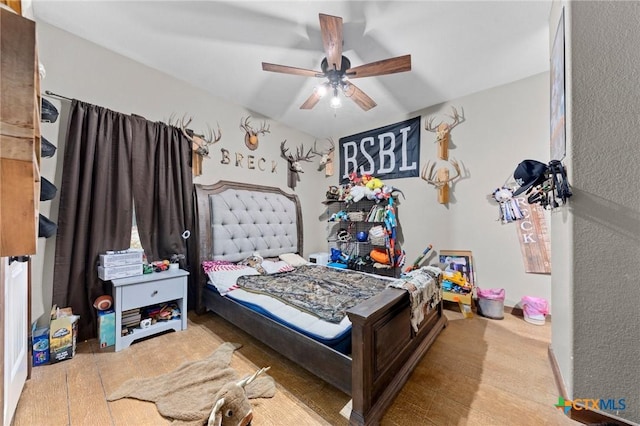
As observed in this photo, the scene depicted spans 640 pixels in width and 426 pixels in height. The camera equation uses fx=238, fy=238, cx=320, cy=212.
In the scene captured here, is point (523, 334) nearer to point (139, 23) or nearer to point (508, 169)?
point (508, 169)

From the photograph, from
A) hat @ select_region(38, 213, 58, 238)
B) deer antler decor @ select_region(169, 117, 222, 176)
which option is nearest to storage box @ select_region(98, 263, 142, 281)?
hat @ select_region(38, 213, 58, 238)

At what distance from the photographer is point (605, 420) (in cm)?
130

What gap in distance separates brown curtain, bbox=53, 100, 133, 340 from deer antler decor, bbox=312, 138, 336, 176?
109 inches

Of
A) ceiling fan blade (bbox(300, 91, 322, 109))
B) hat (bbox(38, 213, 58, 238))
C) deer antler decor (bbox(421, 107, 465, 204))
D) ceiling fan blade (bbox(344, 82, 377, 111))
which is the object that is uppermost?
ceiling fan blade (bbox(344, 82, 377, 111))

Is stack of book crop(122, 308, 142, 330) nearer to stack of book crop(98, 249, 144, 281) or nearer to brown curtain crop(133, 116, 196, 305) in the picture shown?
stack of book crop(98, 249, 144, 281)

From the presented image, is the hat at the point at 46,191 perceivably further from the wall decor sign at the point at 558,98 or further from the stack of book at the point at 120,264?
the wall decor sign at the point at 558,98

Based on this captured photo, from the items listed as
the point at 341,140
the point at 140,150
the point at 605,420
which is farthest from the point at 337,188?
the point at 605,420

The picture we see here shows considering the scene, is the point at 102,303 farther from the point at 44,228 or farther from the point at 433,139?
the point at 433,139

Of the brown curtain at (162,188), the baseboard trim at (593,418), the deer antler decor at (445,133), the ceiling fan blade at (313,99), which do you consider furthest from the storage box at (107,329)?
the deer antler decor at (445,133)

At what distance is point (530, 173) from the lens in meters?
1.65

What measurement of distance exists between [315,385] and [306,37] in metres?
2.84

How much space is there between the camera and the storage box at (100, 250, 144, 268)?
7.05 ft

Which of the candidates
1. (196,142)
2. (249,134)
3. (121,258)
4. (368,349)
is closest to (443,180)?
(368,349)

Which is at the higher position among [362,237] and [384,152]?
[384,152]
